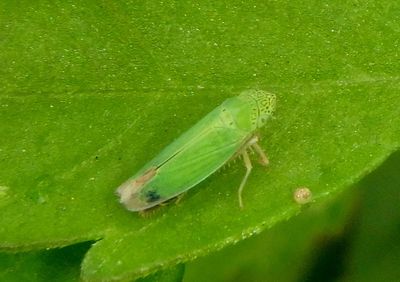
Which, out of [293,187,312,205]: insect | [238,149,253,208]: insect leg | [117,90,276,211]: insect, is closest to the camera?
[293,187,312,205]: insect

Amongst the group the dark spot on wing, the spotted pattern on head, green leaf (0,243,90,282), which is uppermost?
the spotted pattern on head

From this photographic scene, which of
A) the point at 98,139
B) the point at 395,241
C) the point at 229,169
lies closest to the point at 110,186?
the point at 98,139

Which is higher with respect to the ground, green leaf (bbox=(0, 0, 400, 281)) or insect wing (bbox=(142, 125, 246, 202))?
green leaf (bbox=(0, 0, 400, 281))

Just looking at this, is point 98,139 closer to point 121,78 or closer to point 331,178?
point 121,78

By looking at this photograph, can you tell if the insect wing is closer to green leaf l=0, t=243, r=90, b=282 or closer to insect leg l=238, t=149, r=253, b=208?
insect leg l=238, t=149, r=253, b=208

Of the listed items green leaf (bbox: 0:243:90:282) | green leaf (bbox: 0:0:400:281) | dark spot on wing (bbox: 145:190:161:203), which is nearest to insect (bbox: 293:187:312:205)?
green leaf (bbox: 0:0:400:281)

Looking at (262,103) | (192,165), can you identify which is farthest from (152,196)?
(262,103)

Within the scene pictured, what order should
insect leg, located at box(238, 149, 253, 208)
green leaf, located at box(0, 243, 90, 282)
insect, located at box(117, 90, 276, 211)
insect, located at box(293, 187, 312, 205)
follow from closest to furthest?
1. insect, located at box(293, 187, 312, 205)
2. insect leg, located at box(238, 149, 253, 208)
3. insect, located at box(117, 90, 276, 211)
4. green leaf, located at box(0, 243, 90, 282)

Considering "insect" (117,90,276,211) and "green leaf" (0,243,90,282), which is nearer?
"insect" (117,90,276,211)

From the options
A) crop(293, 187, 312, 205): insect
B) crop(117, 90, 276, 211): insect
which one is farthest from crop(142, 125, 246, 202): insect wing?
crop(293, 187, 312, 205): insect
